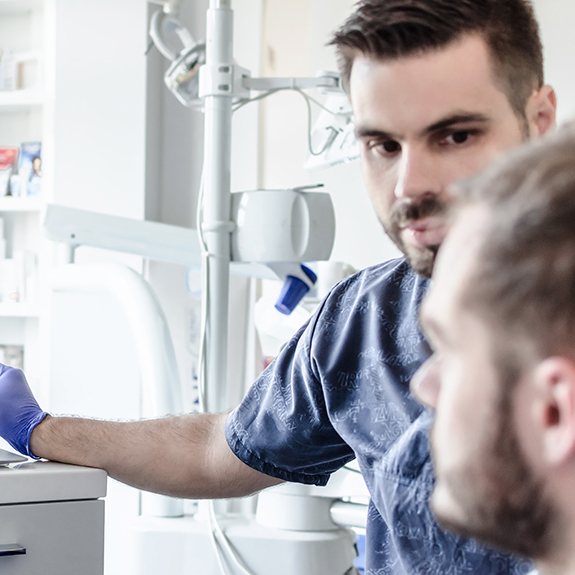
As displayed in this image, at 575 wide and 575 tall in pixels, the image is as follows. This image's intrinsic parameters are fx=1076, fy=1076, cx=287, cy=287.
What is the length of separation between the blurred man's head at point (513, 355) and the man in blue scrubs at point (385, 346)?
0.48m

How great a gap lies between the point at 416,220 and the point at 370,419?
281 millimetres

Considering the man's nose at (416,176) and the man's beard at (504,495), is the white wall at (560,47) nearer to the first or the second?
the man's nose at (416,176)

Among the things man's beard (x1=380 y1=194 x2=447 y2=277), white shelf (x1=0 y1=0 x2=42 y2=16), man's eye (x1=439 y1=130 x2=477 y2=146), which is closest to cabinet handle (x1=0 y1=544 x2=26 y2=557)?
man's beard (x1=380 y1=194 x2=447 y2=277)

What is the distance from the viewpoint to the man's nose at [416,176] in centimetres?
107

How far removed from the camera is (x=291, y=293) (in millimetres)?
2037

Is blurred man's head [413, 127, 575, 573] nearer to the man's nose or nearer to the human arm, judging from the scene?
the man's nose

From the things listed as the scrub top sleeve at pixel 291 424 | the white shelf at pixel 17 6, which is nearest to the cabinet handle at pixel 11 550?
the scrub top sleeve at pixel 291 424

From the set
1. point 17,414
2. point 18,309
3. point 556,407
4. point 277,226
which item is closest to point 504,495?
point 556,407

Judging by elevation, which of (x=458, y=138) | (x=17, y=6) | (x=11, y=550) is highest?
(x=17, y=6)

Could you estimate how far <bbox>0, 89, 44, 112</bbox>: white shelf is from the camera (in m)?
3.58

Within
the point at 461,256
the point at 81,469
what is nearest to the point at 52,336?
the point at 81,469

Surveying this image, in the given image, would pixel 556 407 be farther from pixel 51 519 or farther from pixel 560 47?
pixel 560 47

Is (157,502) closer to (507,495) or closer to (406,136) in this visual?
(406,136)

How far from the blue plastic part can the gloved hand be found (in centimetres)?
65
